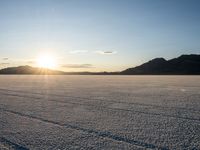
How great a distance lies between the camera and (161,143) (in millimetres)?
5656

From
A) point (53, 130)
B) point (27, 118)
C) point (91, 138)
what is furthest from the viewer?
point (27, 118)

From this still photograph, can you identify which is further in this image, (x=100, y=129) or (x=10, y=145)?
(x=100, y=129)

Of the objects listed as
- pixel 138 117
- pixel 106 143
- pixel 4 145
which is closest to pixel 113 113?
pixel 138 117

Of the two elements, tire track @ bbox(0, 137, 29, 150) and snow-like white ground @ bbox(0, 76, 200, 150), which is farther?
snow-like white ground @ bbox(0, 76, 200, 150)

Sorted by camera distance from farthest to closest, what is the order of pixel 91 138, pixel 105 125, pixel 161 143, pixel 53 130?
pixel 105 125 → pixel 53 130 → pixel 91 138 → pixel 161 143

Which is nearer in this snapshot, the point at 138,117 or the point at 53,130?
the point at 53,130

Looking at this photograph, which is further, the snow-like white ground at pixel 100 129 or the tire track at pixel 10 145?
the snow-like white ground at pixel 100 129

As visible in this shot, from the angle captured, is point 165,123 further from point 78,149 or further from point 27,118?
point 27,118

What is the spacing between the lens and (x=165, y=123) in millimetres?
7598

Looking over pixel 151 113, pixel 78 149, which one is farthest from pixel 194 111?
pixel 78 149

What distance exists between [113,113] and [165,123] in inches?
85.5

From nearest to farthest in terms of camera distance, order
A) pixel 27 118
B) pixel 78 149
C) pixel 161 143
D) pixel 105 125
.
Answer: pixel 78 149 < pixel 161 143 < pixel 105 125 < pixel 27 118

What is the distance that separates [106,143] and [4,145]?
205 cm

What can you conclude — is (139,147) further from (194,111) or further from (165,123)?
(194,111)
